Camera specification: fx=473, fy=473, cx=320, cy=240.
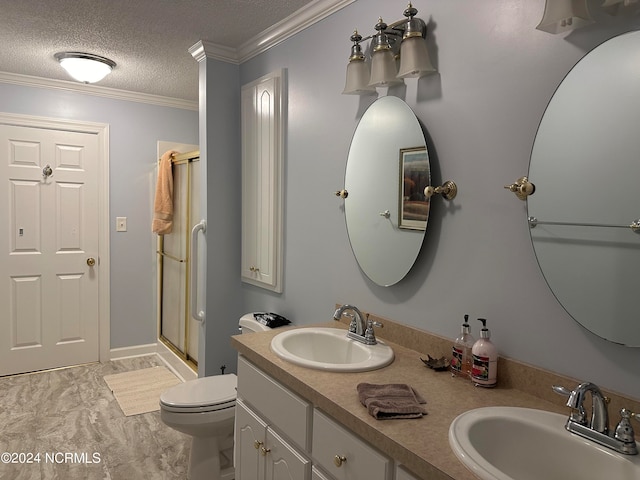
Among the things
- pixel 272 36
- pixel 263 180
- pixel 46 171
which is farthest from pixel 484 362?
pixel 46 171

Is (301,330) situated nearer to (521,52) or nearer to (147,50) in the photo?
(521,52)

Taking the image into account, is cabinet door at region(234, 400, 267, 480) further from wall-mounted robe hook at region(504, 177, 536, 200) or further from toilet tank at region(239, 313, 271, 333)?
wall-mounted robe hook at region(504, 177, 536, 200)

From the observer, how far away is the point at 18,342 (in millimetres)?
3672

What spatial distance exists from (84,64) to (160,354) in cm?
245

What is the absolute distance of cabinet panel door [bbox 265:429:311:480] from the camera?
143 centimetres

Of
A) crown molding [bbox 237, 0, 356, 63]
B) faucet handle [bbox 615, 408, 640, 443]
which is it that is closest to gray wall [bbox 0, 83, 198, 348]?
crown molding [bbox 237, 0, 356, 63]

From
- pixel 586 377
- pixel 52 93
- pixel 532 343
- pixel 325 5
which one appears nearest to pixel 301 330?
pixel 532 343

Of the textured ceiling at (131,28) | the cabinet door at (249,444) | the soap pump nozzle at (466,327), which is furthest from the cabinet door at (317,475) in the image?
the textured ceiling at (131,28)

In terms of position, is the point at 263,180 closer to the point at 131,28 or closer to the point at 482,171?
the point at 131,28

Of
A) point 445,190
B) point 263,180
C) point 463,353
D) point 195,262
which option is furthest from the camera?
point 195,262

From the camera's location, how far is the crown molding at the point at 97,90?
353cm

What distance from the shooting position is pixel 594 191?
1198 mm

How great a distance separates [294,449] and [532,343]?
0.79 m

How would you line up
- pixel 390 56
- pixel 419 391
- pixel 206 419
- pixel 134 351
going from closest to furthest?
pixel 419 391, pixel 390 56, pixel 206 419, pixel 134 351
